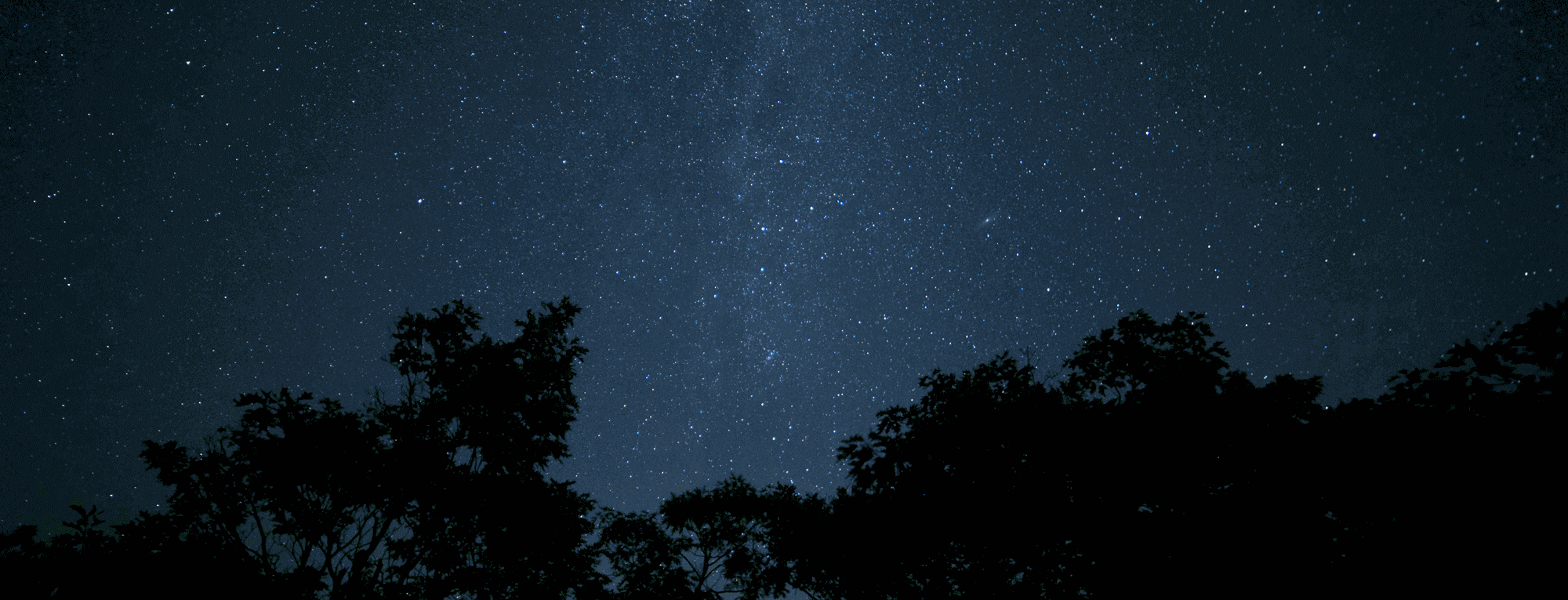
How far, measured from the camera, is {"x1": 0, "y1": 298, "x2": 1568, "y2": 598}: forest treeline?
5.68 metres

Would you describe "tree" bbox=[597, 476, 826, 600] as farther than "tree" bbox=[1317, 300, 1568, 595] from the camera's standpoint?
Yes

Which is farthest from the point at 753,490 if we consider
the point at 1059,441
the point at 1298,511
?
the point at 1298,511

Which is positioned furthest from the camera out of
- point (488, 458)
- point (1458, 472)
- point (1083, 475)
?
point (488, 458)

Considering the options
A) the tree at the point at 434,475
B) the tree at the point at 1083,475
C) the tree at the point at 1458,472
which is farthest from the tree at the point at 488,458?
the tree at the point at 1458,472

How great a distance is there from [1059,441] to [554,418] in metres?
10.8

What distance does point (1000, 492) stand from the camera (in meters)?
9.48

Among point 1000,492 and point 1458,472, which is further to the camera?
point 1000,492

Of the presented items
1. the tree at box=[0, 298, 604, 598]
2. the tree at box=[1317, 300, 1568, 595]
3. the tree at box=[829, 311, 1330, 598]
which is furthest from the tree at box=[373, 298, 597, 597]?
the tree at box=[1317, 300, 1568, 595]

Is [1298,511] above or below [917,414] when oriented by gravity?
below

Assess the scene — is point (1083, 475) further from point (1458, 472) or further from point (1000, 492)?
point (1458, 472)

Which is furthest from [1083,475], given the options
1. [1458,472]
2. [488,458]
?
[488,458]

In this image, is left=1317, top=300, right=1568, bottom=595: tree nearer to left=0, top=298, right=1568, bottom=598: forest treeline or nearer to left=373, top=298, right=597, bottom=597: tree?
left=0, top=298, right=1568, bottom=598: forest treeline

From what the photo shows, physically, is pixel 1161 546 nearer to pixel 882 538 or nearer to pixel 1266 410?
pixel 1266 410

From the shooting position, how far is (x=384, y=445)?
14.0 meters
